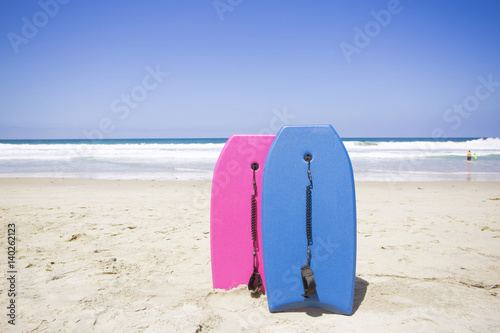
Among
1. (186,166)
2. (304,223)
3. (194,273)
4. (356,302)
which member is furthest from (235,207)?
(186,166)

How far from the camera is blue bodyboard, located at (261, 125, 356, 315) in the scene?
1.82 metres

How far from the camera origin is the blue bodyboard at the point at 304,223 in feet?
5.98

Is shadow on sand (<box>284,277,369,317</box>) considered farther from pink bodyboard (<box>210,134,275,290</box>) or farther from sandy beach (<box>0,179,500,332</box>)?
pink bodyboard (<box>210,134,275,290</box>)

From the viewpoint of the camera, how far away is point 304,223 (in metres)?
1.85

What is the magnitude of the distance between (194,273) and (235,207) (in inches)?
30.3

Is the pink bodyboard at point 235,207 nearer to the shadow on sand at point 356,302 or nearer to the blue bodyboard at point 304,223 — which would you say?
the blue bodyboard at point 304,223

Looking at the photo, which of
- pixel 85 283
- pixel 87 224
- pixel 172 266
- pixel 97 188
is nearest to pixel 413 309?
pixel 172 266

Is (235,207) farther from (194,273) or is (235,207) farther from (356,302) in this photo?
(356,302)

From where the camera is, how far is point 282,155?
73.1 inches

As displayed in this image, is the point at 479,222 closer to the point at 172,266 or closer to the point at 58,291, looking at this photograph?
the point at 172,266

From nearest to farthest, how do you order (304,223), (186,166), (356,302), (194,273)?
(304,223) < (356,302) < (194,273) < (186,166)

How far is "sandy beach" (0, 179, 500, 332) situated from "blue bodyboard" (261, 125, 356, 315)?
0.13m

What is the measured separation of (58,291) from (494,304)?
2.79 metres

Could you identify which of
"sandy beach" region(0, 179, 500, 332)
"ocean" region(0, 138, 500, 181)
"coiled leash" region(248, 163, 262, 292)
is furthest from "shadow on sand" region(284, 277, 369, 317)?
"ocean" region(0, 138, 500, 181)
